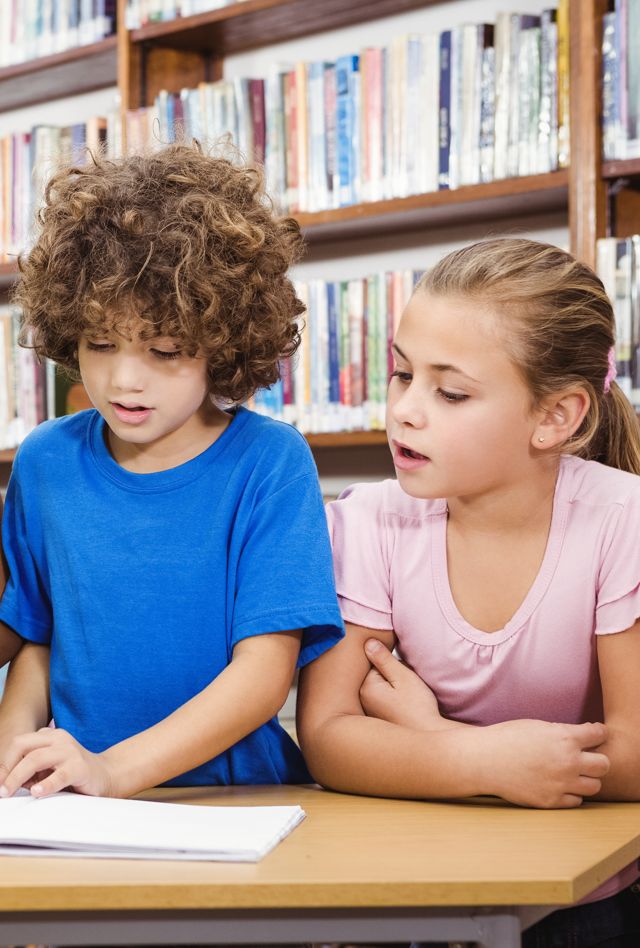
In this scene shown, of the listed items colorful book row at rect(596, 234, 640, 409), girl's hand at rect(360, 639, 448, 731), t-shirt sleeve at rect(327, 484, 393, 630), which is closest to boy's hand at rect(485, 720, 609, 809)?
girl's hand at rect(360, 639, 448, 731)

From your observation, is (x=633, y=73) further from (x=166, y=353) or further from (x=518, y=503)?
(x=166, y=353)

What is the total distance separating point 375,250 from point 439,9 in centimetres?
54

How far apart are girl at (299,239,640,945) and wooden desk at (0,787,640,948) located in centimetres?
28

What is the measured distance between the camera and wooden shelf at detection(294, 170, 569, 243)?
2113 millimetres

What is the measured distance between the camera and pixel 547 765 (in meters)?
0.92

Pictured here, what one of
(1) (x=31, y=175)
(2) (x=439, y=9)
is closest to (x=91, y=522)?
(2) (x=439, y=9)

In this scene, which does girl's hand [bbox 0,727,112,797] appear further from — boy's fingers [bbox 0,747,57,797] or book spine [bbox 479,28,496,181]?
book spine [bbox 479,28,496,181]

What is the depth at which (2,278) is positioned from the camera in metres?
3.11

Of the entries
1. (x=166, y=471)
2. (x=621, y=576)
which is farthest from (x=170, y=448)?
(x=621, y=576)

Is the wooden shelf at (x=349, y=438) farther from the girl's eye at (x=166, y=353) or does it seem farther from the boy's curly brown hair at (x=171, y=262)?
the girl's eye at (x=166, y=353)

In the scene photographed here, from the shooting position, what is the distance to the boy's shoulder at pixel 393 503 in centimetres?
121

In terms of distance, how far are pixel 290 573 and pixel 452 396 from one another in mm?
230

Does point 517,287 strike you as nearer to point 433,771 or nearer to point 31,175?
point 433,771

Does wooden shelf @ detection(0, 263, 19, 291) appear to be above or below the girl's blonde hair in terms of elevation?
above
